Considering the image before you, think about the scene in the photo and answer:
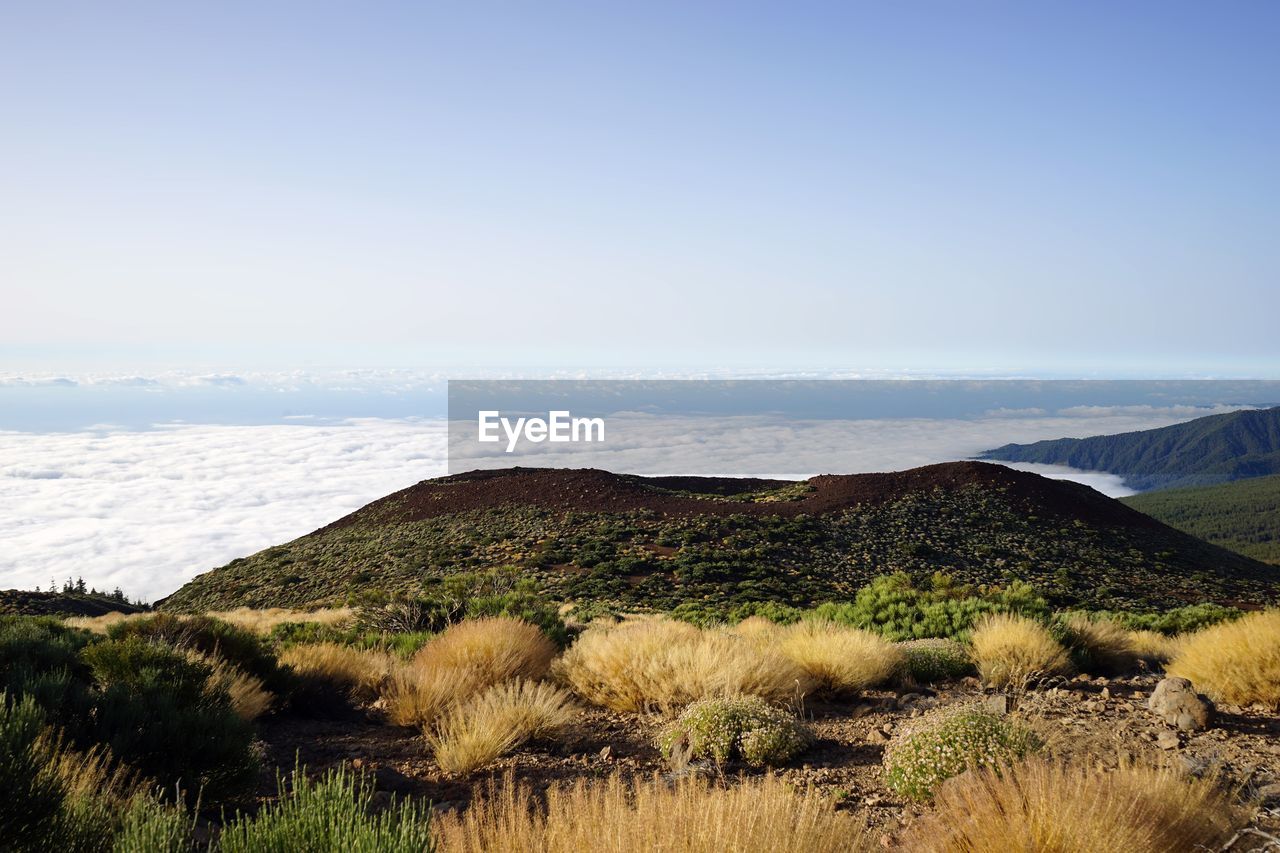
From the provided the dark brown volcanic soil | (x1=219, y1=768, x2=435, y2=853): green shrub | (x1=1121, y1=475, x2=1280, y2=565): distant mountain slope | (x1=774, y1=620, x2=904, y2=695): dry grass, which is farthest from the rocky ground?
(x1=1121, y1=475, x2=1280, y2=565): distant mountain slope

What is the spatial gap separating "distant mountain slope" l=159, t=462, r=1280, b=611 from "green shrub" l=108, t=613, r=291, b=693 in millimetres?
18340

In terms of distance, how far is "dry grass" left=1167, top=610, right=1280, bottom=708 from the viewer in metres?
7.35

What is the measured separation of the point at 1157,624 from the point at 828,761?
1192 cm

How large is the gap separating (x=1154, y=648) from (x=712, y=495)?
1516 inches

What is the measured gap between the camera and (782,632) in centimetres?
1104

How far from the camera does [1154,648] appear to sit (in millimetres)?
10758

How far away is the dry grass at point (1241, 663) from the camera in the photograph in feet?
24.1

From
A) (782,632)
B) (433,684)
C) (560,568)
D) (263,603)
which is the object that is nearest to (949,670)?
(782,632)

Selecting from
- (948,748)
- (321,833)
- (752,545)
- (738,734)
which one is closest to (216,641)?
(738,734)

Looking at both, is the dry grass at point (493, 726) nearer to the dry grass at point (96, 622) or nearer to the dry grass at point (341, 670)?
the dry grass at point (341, 670)

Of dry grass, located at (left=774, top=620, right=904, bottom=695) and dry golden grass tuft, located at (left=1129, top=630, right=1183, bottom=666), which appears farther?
dry golden grass tuft, located at (left=1129, top=630, right=1183, bottom=666)

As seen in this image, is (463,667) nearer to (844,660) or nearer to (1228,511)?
(844,660)

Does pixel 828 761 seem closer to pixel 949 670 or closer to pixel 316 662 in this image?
pixel 949 670

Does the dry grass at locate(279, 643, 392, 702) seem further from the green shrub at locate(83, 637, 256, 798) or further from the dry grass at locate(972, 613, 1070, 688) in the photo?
the dry grass at locate(972, 613, 1070, 688)
